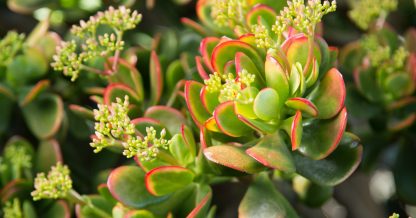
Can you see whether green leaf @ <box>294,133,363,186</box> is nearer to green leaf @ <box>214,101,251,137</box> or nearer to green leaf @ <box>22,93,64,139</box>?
green leaf @ <box>214,101,251,137</box>

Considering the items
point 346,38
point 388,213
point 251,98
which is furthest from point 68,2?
point 388,213

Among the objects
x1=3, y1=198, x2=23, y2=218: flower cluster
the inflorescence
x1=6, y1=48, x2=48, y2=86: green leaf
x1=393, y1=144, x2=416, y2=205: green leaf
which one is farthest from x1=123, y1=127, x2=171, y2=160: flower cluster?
x1=393, y1=144, x2=416, y2=205: green leaf

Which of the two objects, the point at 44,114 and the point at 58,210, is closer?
the point at 58,210

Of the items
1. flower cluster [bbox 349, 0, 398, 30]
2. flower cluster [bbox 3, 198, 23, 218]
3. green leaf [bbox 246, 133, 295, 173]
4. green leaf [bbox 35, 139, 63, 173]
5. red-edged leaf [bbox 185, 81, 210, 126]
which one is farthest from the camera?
flower cluster [bbox 349, 0, 398, 30]

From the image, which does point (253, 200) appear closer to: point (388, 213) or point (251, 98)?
point (251, 98)

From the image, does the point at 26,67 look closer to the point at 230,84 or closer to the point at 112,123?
the point at 112,123

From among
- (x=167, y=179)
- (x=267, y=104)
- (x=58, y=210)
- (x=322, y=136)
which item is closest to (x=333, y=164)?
(x=322, y=136)
